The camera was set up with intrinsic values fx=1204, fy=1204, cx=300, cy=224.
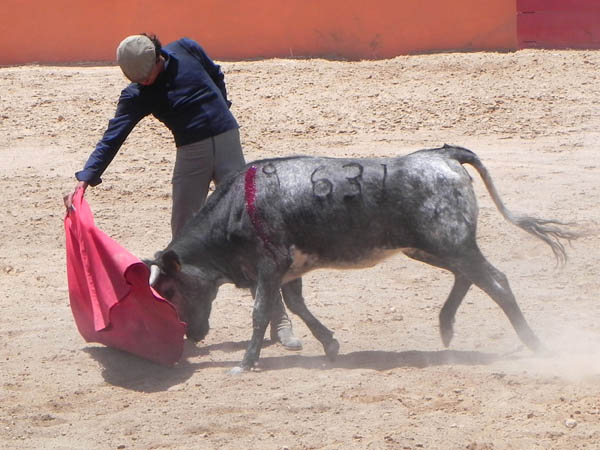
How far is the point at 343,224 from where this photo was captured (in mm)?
6863

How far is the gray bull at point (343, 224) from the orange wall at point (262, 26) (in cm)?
890

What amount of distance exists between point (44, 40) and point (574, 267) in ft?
32.0

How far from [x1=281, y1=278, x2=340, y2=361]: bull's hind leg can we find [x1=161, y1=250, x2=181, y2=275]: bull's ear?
672mm

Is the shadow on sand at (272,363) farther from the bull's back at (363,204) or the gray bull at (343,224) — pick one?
the bull's back at (363,204)

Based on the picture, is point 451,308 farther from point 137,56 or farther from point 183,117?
point 137,56

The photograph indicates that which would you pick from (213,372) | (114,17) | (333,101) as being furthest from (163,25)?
(213,372)

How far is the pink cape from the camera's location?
274 inches

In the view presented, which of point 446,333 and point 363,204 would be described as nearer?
point 363,204

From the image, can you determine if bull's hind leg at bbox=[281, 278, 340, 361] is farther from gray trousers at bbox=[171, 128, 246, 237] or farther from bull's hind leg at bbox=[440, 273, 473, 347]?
gray trousers at bbox=[171, 128, 246, 237]

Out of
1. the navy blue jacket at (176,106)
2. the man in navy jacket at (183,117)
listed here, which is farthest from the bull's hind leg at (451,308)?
the navy blue jacket at (176,106)

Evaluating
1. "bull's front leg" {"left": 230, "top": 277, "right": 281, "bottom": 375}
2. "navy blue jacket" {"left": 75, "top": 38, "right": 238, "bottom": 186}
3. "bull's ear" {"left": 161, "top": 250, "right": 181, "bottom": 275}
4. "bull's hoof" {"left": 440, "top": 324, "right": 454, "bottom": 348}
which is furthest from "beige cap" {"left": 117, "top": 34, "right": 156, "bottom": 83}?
"bull's hoof" {"left": 440, "top": 324, "right": 454, "bottom": 348}

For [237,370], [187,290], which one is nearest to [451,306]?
[237,370]

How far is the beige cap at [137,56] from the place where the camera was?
22.7ft

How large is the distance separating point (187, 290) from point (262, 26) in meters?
9.38
